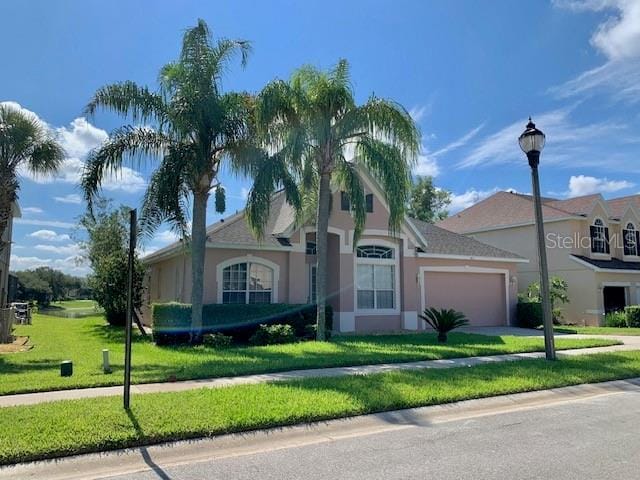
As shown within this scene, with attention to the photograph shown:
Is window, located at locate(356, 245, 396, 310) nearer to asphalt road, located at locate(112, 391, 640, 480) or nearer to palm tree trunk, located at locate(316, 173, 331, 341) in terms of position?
palm tree trunk, located at locate(316, 173, 331, 341)

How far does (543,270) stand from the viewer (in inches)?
465

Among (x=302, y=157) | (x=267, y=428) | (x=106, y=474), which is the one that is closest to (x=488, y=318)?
(x=302, y=157)

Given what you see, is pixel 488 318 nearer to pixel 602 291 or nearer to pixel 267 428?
pixel 602 291

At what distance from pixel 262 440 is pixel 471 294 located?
1865 centimetres

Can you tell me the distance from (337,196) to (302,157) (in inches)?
177

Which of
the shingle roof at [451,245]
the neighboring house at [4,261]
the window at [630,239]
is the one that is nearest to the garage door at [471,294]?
the shingle roof at [451,245]

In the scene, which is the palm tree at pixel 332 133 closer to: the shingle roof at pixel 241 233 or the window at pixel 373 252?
the shingle roof at pixel 241 233

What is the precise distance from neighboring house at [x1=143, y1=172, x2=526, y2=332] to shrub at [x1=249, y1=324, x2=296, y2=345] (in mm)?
2439

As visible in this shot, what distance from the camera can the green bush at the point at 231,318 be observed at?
15.3 m

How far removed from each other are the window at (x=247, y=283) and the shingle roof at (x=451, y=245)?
7177 mm

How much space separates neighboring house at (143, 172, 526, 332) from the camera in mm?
17984

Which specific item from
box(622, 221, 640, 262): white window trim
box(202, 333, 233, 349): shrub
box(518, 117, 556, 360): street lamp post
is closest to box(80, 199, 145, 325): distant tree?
box(202, 333, 233, 349): shrub

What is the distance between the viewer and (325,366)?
11.0 metres

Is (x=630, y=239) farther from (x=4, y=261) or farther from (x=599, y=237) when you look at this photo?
(x=4, y=261)
